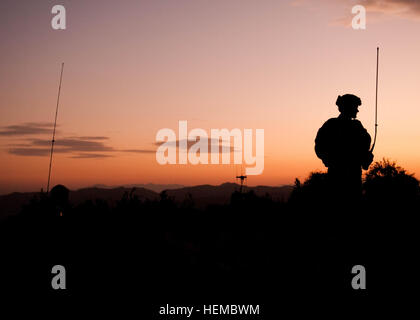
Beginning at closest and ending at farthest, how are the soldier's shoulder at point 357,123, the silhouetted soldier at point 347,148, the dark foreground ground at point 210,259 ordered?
the dark foreground ground at point 210,259, the silhouetted soldier at point 347,148, the soldier's shoulder at point 357,123

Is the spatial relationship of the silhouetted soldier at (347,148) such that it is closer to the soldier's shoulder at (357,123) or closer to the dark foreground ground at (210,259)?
the soldier's shoulder at (357,123)

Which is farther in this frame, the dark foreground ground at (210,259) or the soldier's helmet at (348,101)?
the soldier's helmet at (348,101)

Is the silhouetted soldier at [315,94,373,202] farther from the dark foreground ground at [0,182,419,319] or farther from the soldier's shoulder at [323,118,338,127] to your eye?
the dark foreground ground at [0,182,419,319]

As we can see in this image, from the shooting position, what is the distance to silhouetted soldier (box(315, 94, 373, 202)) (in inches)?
398

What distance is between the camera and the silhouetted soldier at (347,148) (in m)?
10.1

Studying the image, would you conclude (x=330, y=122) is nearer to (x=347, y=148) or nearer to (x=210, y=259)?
(x=347, y=148)

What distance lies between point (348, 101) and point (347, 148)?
1006mm

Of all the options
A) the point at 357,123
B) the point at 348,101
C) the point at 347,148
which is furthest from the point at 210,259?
the point at 348,101

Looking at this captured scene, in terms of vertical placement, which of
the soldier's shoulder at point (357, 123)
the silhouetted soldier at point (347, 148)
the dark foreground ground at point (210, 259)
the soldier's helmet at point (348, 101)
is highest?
the soldier's helmet at point (348, 101)

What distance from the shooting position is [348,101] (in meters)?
10.2

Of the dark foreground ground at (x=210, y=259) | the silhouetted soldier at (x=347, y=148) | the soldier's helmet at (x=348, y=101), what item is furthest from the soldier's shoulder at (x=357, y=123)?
the dark foreground ground at (x=210, y=259)

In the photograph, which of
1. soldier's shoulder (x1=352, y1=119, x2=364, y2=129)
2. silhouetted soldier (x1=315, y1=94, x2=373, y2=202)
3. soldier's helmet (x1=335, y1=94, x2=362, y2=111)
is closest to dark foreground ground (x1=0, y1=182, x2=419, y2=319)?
silhouetted soldier (x1=315, y1=94, x2=373, y2=202)

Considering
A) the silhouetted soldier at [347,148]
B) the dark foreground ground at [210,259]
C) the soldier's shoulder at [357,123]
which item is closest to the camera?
the dark foreground ground at [210,259]
